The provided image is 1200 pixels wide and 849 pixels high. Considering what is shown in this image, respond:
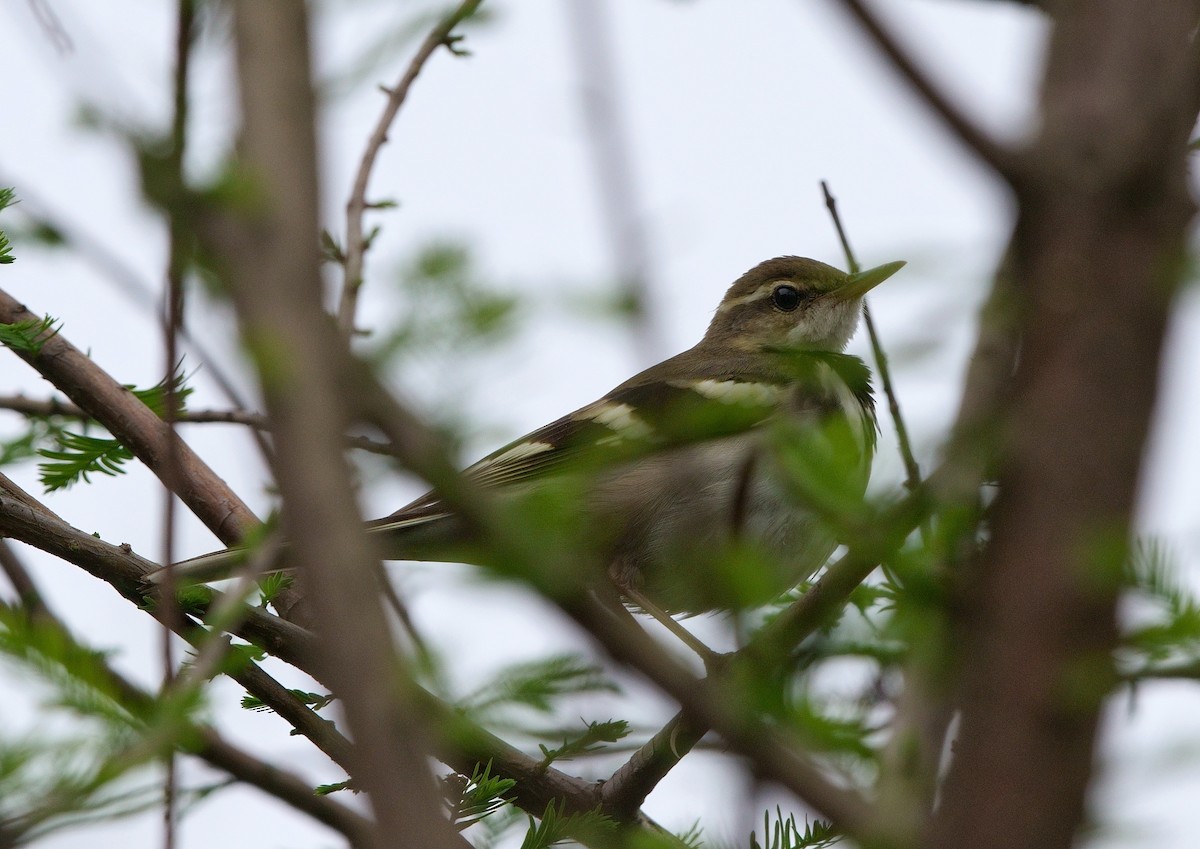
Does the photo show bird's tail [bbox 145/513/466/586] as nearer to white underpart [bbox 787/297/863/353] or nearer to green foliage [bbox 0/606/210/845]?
green foliage [bbox 0/606/210/845]

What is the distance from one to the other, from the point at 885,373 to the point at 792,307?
550cm

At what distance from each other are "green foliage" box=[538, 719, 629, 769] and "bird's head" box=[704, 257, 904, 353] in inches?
195

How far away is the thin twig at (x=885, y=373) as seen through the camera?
3623 mm

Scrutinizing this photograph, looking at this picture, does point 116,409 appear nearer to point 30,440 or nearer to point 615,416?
point 30,440

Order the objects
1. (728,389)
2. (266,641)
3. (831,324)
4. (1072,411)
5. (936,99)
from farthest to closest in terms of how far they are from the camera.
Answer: (831,324)
(728,389)
(266,641)
(936,99)
(1072,411)

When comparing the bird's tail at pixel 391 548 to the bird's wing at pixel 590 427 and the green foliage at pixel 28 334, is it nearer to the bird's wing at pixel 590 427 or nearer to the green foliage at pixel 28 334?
the bird's wing at pixel 590 427

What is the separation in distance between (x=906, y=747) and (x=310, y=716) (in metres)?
2.13

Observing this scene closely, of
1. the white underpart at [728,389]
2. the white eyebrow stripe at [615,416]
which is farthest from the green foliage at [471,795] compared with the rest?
the white underpart at [728,389]

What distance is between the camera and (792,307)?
9.59 metres

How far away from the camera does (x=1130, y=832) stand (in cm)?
263

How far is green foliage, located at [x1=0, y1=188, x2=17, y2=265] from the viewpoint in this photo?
451 centimetres

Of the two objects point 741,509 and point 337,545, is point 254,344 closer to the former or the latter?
point 337,545

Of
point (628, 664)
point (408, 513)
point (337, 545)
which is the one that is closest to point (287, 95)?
point (337, 545)

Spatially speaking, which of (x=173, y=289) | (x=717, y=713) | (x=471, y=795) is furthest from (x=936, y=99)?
(x=471, y=795)
